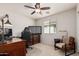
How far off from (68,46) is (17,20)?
0.90 m

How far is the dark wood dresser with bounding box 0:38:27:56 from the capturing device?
1539 mm

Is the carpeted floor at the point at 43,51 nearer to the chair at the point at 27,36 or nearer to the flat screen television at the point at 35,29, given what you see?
the chair at the point at 27,36

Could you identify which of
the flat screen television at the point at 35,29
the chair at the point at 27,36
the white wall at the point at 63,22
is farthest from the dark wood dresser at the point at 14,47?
the white wall at the point at 63,22

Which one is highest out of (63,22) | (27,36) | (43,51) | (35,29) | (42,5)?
(42,5)

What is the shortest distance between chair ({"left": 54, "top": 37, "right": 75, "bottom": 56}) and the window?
0.75ft

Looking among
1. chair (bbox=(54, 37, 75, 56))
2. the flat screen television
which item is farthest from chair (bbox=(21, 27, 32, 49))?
chair (bbox=(54, 37, 75, 56))

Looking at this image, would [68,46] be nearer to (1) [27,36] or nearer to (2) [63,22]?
(2) [63,22]

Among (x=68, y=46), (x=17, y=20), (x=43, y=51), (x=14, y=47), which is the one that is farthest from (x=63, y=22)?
(x=14, y=47)

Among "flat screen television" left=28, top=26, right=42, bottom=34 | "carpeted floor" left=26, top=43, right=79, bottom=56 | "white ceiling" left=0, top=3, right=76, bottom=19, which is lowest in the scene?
"carpeted floor" left=26, top=43, right=79, bottom=56

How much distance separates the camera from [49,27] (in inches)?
63.6

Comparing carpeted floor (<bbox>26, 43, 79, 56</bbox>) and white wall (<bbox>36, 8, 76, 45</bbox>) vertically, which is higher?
white wall (<bbox>36, 8, 76, 45</bbox>)

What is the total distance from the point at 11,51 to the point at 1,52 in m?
0.15

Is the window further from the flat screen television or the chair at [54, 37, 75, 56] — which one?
the chair at [54, 37, 75, 56]

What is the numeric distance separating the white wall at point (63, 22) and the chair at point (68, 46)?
3.7 inches
